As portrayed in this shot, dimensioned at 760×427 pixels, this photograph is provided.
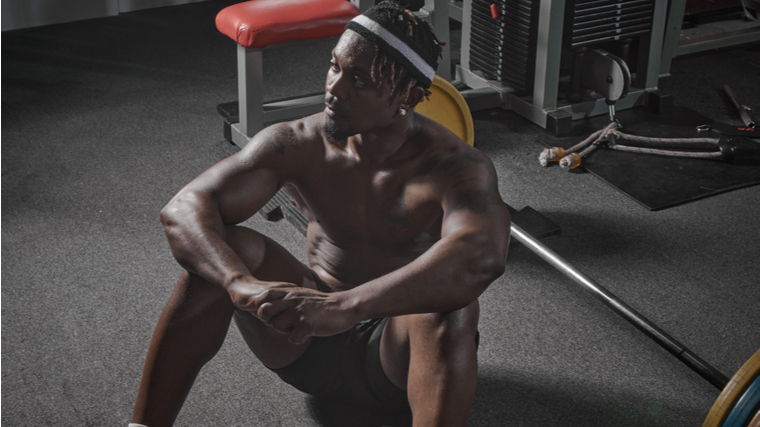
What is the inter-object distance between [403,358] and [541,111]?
2.28 meters

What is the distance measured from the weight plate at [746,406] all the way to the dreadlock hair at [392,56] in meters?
0.84

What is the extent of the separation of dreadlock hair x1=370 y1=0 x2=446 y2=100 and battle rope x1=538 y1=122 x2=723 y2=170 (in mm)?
1834

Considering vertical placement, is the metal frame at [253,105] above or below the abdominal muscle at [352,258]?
below

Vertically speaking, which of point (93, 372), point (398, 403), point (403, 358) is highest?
point (403, 358)

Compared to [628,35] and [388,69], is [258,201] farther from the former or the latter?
[628,35]

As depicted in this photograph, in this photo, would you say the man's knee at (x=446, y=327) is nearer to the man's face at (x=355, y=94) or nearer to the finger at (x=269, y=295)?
the finger at (x=269, y=295)

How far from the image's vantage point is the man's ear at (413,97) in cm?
140

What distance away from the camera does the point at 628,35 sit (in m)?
3.45

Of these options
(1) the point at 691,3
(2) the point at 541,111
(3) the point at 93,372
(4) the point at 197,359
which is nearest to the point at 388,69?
(4) the point at 197,359

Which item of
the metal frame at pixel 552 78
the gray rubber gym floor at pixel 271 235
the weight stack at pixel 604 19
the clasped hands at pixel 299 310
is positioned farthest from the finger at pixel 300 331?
the weight stack at pixel 604 19

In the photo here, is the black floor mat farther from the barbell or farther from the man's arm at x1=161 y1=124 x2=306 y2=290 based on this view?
the man's arm at x1=161 y1=124 x2=306 y2=290

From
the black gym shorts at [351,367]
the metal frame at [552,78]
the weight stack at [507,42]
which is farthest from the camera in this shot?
the weight stack at [507,42]

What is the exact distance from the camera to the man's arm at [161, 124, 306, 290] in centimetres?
134

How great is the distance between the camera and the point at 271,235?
2.65m
